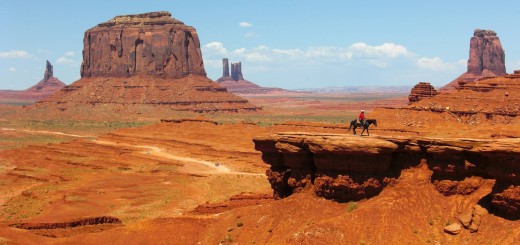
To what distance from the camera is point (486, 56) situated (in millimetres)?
158875

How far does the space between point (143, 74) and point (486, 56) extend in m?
81.3

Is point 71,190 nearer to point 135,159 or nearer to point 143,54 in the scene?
point 135,159

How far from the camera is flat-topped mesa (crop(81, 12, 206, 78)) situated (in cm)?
14800

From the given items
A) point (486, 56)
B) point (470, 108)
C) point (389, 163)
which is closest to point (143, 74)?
point (486, 56)

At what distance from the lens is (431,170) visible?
2145 centimetres

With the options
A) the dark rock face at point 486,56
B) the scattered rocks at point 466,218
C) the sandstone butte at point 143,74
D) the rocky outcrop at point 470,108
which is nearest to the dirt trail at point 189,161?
the rocky outcrop at point 470,108

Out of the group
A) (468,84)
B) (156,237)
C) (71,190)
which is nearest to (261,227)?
(156,237)

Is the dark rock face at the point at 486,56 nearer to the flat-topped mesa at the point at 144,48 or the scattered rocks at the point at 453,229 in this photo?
the flat-topped mesa at the point at 144,48

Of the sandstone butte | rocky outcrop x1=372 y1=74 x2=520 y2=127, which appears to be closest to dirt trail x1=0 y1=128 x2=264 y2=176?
rocky outcrop x1=372 y1=74 x2=520 y2=127

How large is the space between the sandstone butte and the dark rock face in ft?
181

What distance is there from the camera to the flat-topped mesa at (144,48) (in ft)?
486

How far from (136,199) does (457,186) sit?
24651mm

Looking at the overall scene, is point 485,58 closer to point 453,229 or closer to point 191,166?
point 191,166

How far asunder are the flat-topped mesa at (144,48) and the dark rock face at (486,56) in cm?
6522
